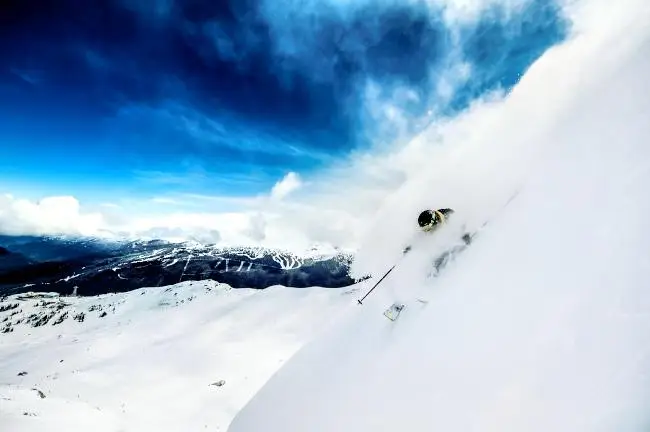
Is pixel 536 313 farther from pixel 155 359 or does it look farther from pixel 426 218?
pixel 155 359

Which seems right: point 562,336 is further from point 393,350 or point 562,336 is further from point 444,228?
point 444,228

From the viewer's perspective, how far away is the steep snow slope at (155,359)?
1448 inches

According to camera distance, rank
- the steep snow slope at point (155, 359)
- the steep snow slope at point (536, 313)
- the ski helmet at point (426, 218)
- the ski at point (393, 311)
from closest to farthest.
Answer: the steep snow slope at point (536, 313) → the ski at point (393, 311) → the ski helmet at point (426, 218) → the steep snow slope at point (155, 359)

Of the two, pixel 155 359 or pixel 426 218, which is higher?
pixel 426 218

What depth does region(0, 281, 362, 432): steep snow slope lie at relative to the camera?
1448 inches

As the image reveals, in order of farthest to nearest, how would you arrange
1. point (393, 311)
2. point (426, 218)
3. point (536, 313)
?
point (426, 218)
point (393, 311)
point (536, 313)

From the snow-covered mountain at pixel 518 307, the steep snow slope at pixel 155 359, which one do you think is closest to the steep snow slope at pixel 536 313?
the snow-covered mountain at pixel 518 307

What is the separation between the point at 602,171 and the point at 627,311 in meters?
3.20

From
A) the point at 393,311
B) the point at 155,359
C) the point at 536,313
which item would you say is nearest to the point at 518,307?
the point at 536,313

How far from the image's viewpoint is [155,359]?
7369cm

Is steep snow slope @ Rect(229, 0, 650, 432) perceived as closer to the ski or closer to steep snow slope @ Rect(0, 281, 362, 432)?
the ski

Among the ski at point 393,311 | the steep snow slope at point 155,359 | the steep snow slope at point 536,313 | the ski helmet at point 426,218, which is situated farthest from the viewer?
the steep snow slope at point 155,359

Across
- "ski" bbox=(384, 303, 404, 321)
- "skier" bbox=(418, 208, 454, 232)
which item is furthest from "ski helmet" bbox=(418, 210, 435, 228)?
"ski" bbox=(384, 303, 404, 321)

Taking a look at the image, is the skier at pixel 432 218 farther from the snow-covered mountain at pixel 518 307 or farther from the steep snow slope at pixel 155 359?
the steep snow slope at pixel 155 359
